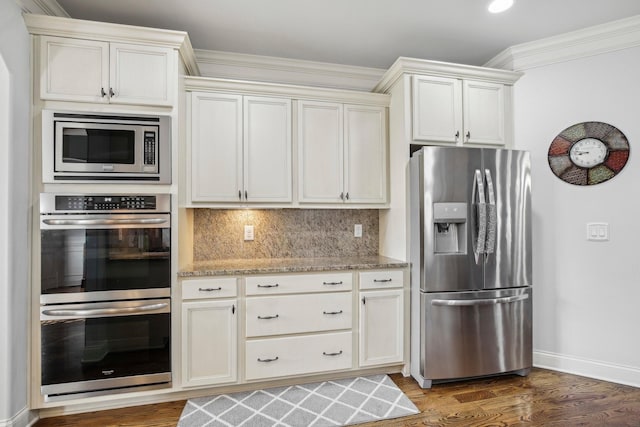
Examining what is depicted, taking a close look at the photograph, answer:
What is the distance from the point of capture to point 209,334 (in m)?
2.35

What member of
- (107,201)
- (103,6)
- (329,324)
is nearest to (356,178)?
(329,324)

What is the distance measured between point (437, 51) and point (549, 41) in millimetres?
873

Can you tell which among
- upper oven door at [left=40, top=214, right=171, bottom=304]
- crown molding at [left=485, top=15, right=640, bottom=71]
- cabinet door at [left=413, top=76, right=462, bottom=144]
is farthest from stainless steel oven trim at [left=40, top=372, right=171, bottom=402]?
crown molding at [left=485, top=15, right=640, bottom=71]

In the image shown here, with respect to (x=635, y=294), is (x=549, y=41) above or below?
above

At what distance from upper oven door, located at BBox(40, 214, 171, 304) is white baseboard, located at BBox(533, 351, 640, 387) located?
307 cm

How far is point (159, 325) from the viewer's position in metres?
2.25

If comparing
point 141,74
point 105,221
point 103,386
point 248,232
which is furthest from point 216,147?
point 103,386

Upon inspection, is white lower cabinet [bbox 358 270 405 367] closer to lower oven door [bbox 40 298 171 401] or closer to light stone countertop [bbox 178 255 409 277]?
light stone countertop [bbox 178 255 409 277]

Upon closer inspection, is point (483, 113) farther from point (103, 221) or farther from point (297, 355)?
point (103, 221)

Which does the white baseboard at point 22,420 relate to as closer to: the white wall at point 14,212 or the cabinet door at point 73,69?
the white wall at point 14,212

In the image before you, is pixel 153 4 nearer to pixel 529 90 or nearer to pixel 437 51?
pixel 437 51

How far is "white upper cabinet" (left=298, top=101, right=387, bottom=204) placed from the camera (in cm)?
282

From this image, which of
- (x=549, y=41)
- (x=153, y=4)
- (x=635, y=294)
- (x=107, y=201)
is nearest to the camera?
(x=107, y=201)

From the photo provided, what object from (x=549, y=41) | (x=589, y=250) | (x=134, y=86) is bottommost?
(x=589, y=250)
